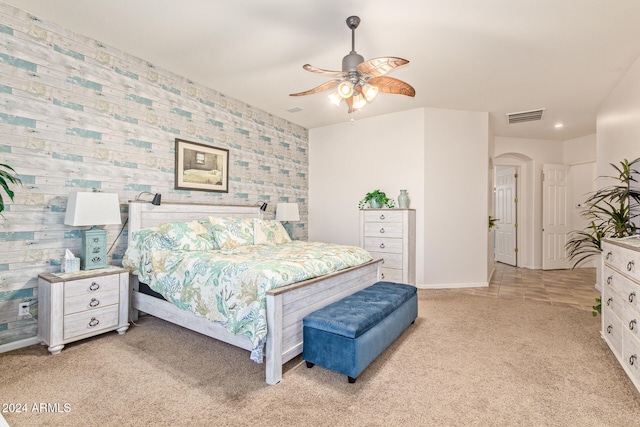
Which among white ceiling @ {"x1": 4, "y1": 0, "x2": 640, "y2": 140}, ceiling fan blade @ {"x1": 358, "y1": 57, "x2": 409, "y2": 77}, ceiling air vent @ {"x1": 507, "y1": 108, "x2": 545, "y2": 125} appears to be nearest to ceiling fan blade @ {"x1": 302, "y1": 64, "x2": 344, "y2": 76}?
ceiling fan blade @ {"x1": 358, "y1": 57, "x2": 409, "y2": 77}

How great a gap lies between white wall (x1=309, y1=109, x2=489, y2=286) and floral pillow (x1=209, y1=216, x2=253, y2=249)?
234cm

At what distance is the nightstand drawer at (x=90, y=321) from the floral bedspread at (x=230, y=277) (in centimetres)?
38

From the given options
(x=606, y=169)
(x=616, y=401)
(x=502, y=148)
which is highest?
(x=502, y=148)

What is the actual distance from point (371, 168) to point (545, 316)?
3062 millimetres

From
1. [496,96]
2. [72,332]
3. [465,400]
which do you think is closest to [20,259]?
[72,332]

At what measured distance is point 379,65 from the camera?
233 centimetres

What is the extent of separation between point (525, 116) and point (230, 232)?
4.95m

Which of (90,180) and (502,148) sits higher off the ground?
(502,148)

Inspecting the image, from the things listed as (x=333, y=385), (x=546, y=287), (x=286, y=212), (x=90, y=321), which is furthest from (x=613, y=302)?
(x=90, y=321)

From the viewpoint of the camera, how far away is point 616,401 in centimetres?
193

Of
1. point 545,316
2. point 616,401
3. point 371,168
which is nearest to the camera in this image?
point 616,401

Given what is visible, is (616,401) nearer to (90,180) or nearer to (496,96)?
(496,96)

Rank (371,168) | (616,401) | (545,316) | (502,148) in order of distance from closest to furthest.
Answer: (616,401) < (545,316) < (371,168) < (502,148)

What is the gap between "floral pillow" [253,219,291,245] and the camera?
385 cm
